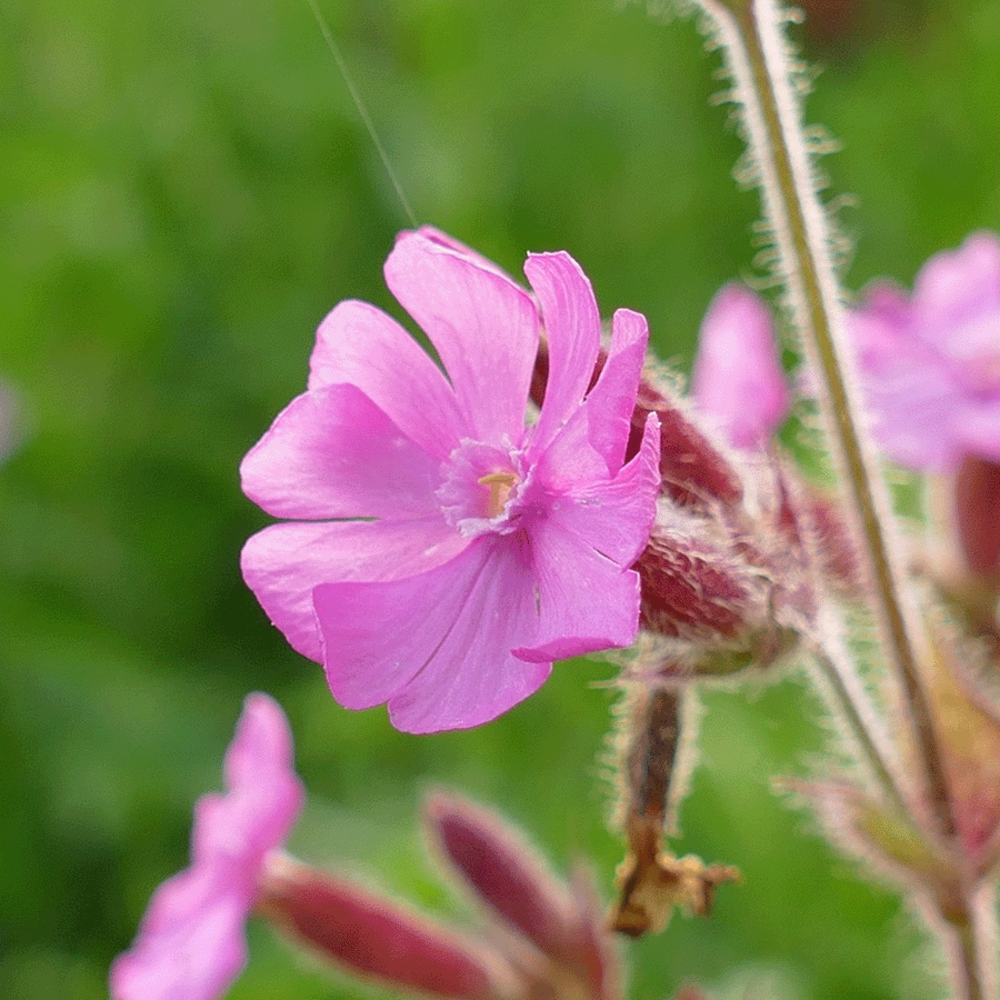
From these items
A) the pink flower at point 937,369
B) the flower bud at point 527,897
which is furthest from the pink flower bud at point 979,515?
the flower bud at point 527,897

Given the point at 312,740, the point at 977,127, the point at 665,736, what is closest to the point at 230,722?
the point at 312,740

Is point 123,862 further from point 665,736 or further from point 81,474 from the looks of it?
point 665,736

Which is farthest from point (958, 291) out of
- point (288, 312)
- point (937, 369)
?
point (288, 312)

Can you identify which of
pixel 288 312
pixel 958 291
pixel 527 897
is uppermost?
pixel 958 291

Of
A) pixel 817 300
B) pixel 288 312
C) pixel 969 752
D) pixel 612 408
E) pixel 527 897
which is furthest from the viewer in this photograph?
pixel 288 312

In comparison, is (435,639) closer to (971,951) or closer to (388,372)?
(388,372)

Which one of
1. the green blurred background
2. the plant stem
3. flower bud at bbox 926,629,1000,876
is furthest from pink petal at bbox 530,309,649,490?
the green blurred background
